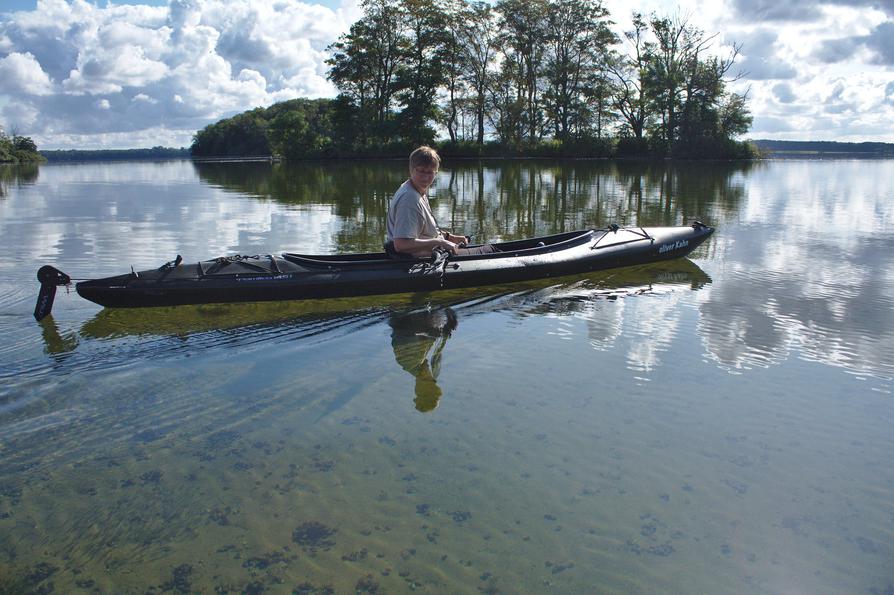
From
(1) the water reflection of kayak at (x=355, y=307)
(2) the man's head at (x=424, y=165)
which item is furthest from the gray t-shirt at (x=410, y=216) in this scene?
(1) the water reflection of kayak at (x=355, y=307)

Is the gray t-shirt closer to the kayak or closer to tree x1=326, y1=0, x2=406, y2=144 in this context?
the kayak

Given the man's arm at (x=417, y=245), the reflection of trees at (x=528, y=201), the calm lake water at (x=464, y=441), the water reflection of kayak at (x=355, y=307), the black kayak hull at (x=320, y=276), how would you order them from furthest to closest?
1. the reflection of trees at (x=528, y=201)
2. the man's arm at (x=417, y=245)
3. the black kayak hull at (x=320, y=276)
4. the water reflection of kayak at (x=355, y=307)
5. the calm lake water at (x=464, y=441)

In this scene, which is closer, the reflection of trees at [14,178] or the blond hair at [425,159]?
the blond hair at [425,159]

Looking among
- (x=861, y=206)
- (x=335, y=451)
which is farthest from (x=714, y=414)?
(x=861, y=206)

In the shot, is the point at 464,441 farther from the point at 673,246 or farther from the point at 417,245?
the point at 673,246

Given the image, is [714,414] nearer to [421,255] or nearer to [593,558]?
[593,558]

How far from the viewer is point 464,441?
12.5 ft

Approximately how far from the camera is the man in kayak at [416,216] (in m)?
6.30

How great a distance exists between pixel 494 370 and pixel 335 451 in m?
1.68

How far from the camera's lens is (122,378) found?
479 centimetres

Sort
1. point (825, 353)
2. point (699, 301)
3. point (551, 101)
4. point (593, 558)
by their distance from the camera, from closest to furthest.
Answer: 1. point (593, 558)
2. point (825, 353)
3. point (699, 301)
4. point (551, 101)

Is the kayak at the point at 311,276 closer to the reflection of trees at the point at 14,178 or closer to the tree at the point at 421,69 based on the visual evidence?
the reflection of trees at the point at 14,178

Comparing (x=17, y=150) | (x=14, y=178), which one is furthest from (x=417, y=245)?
(x=17, y=150)

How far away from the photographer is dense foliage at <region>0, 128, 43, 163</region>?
63281 millimetres
